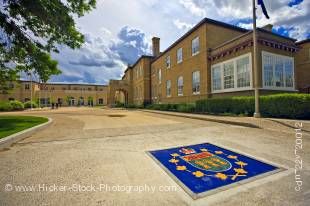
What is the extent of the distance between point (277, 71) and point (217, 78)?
4.61 meters

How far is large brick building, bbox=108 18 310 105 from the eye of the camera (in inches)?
496

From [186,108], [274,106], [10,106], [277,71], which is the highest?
[277,71]

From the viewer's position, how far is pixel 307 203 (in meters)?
2.19

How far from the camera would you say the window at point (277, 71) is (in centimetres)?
1252

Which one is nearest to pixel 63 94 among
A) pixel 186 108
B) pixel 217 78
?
pixel 186 108

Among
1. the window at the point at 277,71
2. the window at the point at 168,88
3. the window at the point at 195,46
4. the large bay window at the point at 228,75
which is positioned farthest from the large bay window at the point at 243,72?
the window at the point at 168,88

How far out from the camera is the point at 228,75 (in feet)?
47.0

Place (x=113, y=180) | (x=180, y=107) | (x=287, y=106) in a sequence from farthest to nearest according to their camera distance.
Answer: (x=180, y=107)
(x=287, y=106)
(x=113, y=180)

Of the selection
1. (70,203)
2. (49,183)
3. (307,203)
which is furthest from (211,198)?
(49,183)

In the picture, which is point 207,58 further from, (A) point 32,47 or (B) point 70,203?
(B) point 70,203

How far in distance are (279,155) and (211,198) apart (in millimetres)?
2819

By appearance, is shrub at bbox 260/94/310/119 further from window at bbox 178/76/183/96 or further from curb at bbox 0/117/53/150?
curb at bbox 0/117/53/150

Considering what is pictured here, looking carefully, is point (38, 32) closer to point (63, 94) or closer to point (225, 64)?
point (225, 64)

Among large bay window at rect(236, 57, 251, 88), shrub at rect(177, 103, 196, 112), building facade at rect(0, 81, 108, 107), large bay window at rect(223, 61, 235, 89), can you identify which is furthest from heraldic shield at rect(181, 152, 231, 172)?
building facade at rect(0, 81, 108, 107)
